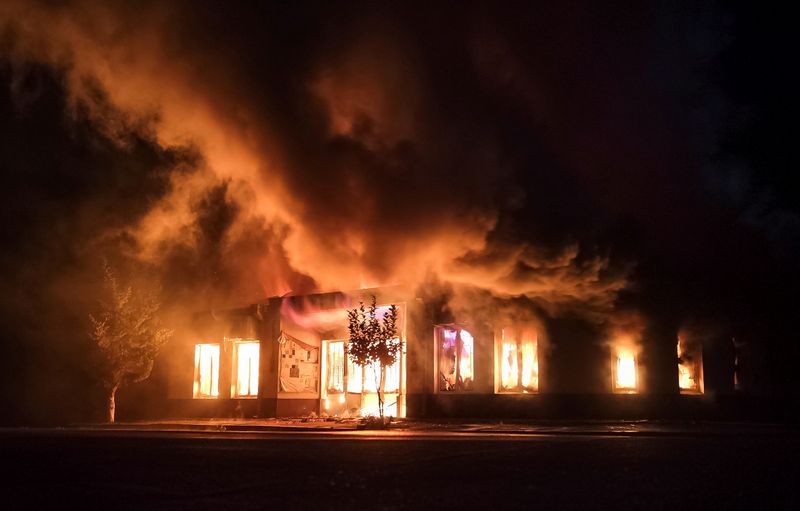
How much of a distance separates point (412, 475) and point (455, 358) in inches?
672

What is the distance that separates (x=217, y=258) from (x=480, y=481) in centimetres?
2643

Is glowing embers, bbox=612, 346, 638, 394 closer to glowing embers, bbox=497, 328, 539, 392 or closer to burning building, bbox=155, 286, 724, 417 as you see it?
burning building, bbox=155, 286, 724, 417

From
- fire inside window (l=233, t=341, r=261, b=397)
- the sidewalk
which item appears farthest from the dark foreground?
fire inside window (l=233, t=341, r=261, b=397)

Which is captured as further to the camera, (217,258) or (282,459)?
(217,258)

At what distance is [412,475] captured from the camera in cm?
959

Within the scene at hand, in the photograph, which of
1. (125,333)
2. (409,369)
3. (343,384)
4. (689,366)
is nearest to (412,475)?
(689,366)

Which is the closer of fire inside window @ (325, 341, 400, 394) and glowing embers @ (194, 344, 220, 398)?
fire inside window @ (325, 341, 400, 394)

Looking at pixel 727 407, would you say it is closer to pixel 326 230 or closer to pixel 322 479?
pixel 326 230

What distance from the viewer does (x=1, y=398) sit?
1436 inches

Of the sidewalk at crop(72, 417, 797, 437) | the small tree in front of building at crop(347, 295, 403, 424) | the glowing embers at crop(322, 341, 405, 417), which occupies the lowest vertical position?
the sidewalk at crop(72, 417, 797, 437)

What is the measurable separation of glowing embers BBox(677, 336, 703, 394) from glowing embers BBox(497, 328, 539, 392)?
433 cm

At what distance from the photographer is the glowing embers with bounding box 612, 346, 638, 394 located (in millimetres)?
23672

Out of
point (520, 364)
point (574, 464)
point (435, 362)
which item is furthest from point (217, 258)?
point (574, 464)

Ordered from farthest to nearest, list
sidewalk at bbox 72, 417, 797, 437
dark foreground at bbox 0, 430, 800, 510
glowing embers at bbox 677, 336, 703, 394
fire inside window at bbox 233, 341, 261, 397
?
fire inside window at bbox 233, 341, 261, 397
glowing embers at bbox 677, 336, 703, 394
sidewalk at bbox 72, 417, 797, 437
dark foreground at bbox 0, 430, 800, 510
